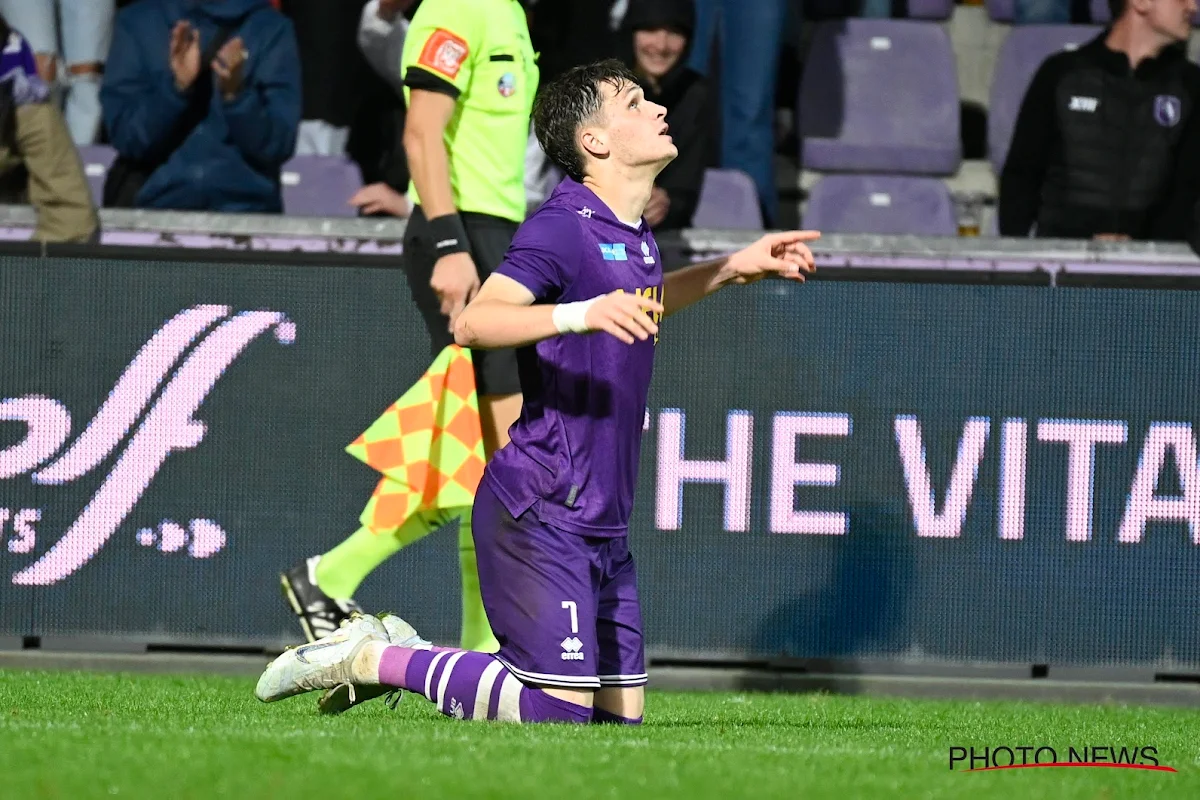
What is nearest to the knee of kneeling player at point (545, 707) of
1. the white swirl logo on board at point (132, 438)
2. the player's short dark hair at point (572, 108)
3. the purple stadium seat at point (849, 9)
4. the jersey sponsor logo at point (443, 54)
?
the player's short dark hair at point (572, 108)

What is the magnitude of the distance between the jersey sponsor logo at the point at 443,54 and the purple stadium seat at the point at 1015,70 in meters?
5.39

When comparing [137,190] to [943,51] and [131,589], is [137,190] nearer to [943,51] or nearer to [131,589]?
[131,589]

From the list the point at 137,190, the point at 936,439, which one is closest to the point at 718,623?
the point at 936,439

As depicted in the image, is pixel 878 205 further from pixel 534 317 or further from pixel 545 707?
pixel 534 317

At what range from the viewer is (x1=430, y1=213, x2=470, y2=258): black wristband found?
260 inches

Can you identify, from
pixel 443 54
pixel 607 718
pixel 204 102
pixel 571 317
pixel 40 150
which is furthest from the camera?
pixel 204 102

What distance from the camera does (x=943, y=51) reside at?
11570 millimetres

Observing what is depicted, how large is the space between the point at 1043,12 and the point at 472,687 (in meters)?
7.80

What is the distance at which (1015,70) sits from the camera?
11.4 m

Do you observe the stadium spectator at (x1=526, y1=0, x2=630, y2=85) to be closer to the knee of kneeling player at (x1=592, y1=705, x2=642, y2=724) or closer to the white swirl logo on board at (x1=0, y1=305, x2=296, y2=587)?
the white swirl logo on board at (x1=0, y1=305, x2=296, y2=587)

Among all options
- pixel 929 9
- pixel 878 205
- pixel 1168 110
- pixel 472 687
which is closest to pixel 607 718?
pixel 472 687

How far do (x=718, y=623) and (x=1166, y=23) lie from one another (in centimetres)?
456

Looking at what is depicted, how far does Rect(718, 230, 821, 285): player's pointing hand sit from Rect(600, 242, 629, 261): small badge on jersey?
12.3 inches

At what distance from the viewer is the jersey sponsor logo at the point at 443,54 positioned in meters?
6.77
